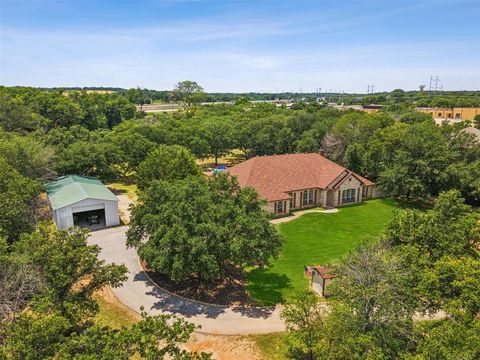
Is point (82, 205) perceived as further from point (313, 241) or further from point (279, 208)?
point (313, 241)

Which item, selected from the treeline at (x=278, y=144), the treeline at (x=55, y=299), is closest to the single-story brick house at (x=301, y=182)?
the treeline at (x=278, y=144)

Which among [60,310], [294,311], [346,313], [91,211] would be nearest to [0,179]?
[91,211]

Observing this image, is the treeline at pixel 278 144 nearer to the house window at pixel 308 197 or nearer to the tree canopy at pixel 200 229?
the house window at pixel 308 197

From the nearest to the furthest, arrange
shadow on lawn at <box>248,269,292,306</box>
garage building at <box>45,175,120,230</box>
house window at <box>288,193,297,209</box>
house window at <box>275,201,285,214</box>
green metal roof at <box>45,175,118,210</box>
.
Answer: shadow on lawn at <box>248,269,292,306</box> → garage building at <box>45,175,120,230</box> → green metal roof at <box>45,175,118,210</box> → house window at <box>275,201,285,214</box> → house window at <box>288,193,297,209</box>

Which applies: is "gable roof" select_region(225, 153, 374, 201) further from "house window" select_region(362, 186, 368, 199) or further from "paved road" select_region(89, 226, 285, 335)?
"paved road" select_region(89, 226, 285, 335)

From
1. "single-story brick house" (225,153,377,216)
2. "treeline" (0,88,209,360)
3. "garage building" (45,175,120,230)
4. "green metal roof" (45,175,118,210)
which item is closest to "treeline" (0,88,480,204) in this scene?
"green metal roof" (45,175,118,210)

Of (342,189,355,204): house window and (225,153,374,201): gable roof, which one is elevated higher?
(225,153,374,201): gable roof

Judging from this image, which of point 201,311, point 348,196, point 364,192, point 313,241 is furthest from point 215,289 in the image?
point 364,192
